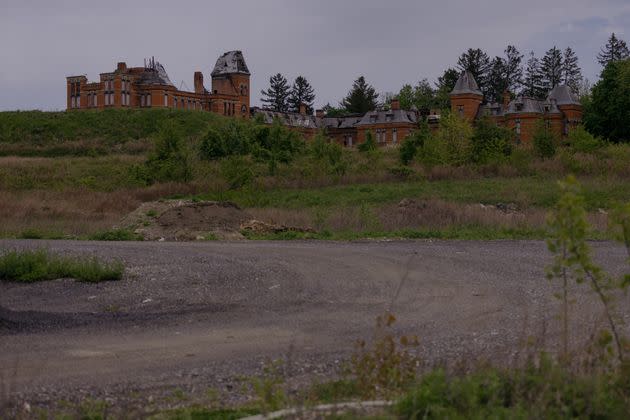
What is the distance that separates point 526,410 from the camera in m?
6.05

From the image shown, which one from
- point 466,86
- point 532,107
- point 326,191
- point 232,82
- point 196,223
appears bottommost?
point 196,223

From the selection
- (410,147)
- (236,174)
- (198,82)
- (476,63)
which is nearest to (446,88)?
(476,63)

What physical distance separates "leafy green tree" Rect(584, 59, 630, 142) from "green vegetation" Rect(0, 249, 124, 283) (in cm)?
6653

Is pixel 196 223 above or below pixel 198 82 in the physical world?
below

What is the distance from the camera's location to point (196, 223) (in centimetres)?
2688

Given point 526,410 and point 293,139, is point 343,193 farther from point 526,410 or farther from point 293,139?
point 526,410

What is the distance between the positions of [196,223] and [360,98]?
93688 mm

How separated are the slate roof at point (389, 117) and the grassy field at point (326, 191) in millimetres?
19860

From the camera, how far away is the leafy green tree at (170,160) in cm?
4666

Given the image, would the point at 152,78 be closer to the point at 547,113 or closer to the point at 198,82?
the point at 198,82

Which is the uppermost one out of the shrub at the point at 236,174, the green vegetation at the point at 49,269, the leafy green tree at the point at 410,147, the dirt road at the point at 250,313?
the leafy green tree at the point at 410,147

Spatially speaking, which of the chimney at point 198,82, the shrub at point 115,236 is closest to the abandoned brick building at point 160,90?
the chimney at point 198,82

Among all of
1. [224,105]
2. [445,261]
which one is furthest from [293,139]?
[445,261]

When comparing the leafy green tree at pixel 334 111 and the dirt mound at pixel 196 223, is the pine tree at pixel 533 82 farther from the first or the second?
the dirt mound at pixel 196 223
